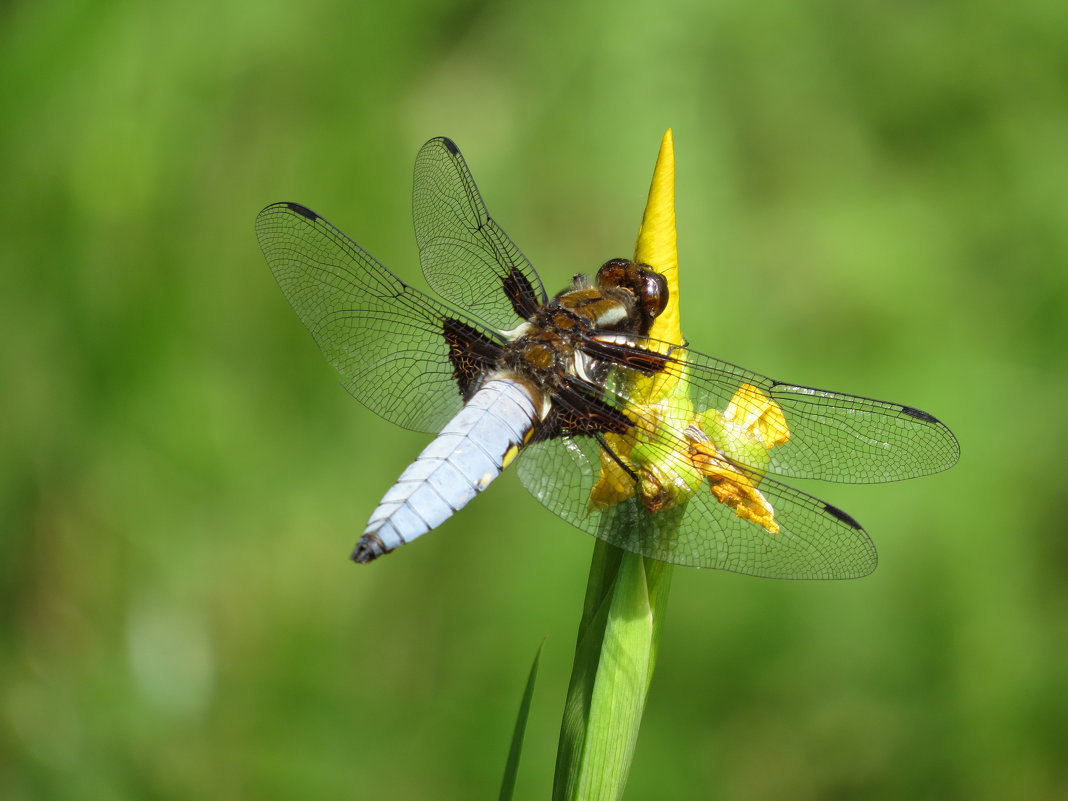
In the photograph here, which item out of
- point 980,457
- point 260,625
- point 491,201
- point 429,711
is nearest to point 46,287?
point 260,625

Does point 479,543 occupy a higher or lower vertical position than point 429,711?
higher

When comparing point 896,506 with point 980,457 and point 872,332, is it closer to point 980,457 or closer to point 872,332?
point 980,457

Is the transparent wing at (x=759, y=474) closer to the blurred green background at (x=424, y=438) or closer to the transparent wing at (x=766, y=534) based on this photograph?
the transparent wing at (x=766, y=534)

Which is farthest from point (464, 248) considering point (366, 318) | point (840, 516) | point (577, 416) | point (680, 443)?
point (840, 516)

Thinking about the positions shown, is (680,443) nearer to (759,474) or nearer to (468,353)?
(759,474)

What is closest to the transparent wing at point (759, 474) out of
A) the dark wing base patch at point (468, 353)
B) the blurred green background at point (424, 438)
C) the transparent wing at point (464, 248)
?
the dark wing base patch at point (468, 353)

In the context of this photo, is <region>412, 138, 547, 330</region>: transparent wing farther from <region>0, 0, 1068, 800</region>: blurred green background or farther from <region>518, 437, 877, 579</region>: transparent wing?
<region>0, 0, 1068, 800</region>: blurred green background
